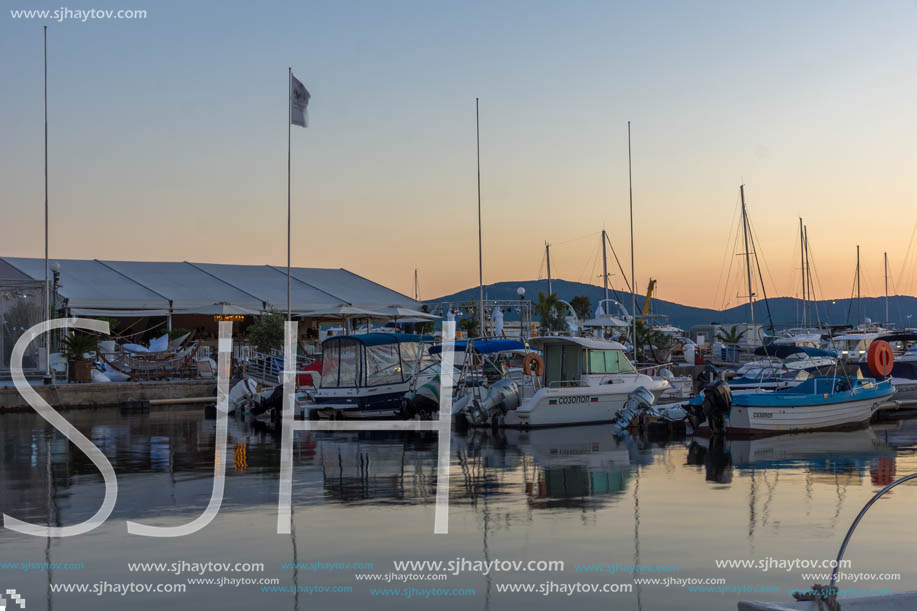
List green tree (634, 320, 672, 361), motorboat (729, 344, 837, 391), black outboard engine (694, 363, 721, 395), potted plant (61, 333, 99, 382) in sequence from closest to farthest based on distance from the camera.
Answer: black outboard engine (694, 363, 721, 395) < motorboat (729, 344, 837, 391) < potted plant (61, 333, 99, 382) < green tree (634, 320, 672, 361)

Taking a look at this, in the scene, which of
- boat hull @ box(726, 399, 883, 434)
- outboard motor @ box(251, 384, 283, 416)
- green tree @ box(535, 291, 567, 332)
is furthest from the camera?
Result: green tree @ box(535, 291, 567, 332)

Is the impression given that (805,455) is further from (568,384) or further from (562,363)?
(562,363)

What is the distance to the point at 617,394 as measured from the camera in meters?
28.3

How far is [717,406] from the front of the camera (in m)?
25.3

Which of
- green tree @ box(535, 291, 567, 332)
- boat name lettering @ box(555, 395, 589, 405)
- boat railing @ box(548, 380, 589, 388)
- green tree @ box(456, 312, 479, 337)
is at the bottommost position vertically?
boat name lettering @ box(555, 395, 589, 405)

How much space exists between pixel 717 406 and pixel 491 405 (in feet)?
20.3

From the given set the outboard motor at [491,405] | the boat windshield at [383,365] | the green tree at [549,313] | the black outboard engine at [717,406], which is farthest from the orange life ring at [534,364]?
the green tree at [549,313]

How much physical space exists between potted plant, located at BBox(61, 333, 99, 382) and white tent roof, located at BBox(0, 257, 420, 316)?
12874 millimetres

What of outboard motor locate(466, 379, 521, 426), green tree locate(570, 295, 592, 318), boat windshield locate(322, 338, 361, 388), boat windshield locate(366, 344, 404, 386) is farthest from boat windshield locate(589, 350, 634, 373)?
green tree locate(570, 295, 592, 318)

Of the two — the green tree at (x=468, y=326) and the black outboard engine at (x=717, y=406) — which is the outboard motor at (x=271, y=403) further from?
the green tree at (x=468, y=326)

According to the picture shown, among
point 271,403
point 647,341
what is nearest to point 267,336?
point 271,403

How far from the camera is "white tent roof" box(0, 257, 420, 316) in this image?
2279 inches

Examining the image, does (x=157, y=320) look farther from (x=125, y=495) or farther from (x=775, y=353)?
(x=125, y=495)

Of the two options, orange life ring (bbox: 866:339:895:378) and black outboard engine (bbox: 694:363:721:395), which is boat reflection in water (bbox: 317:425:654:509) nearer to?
black outboard engine (bbox: 694:363:721:395)
